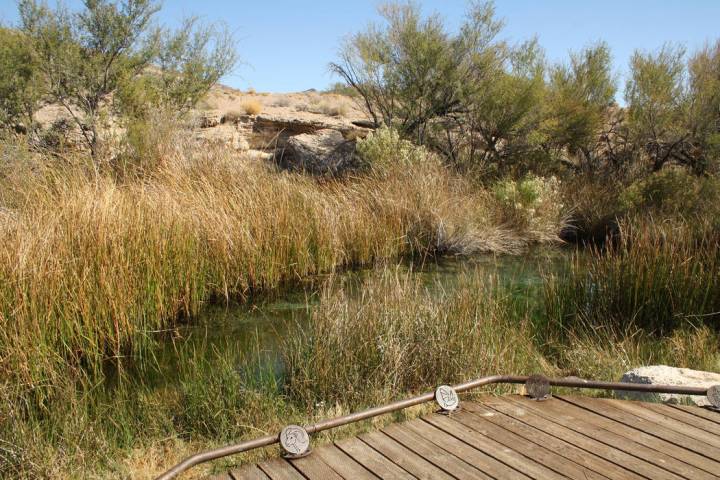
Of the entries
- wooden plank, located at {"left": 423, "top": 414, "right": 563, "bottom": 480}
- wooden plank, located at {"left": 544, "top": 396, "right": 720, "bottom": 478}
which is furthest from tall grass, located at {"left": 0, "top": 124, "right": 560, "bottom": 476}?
wooden plank, located at {"left": 544, "top": 396, "right": 720, "bottom": 478}

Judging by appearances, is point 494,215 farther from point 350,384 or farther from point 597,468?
point 597,468

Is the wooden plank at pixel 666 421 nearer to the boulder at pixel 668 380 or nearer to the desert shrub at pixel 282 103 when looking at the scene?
the boulder at pixel 668 380

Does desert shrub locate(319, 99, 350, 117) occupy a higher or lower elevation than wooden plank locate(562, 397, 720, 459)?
higher

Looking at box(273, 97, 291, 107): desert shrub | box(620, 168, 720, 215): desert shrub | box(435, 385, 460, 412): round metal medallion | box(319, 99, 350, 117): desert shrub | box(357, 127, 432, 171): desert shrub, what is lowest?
box(435, 385, 460, 412): round metal medallion

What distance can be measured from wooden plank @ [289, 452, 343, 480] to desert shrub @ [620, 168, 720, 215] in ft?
29.8

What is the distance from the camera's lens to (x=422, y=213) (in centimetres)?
972

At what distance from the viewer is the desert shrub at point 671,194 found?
10.5 meters

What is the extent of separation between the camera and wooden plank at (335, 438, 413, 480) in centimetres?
264

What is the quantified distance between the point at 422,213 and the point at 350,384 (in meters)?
6.00

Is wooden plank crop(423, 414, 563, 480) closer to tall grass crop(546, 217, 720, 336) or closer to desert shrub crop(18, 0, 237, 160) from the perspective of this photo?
tall grass crop(546, 217, 720, 336)

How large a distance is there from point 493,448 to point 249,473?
42.3 inches

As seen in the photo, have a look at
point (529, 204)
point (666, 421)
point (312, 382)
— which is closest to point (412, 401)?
point (312, 382)

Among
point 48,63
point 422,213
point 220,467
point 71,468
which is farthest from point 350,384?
point 48,63

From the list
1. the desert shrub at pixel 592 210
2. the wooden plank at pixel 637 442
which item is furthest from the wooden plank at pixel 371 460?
the desert shrub at pixel 592 210
